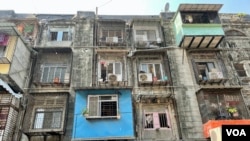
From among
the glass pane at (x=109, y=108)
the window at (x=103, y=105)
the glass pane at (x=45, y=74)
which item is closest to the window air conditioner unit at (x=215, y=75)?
the window at (x=103, y=105)

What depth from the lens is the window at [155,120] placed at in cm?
1388

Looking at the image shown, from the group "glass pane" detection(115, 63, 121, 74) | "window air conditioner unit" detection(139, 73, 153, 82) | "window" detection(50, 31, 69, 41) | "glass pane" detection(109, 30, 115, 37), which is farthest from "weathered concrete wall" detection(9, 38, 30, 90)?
"window air conditioner unit" detection(139, 73, 153, 82)

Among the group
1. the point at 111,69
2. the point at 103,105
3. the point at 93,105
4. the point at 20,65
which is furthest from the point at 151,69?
the point at 20,65

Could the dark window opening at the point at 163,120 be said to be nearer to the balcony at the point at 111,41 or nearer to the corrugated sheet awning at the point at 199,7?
the balcony at the point at 111,41

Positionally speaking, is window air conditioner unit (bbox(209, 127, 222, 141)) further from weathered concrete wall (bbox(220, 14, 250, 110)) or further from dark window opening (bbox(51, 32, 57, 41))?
dark window opening (bbox(51, 32, 57, 41))

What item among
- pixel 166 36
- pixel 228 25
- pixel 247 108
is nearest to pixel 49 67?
pixel 166 36

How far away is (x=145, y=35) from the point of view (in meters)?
18.0

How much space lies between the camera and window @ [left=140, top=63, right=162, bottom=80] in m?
16.1

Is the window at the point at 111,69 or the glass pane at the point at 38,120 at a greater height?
the window at the point at 111,69

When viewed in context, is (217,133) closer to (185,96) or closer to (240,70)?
(185,96)

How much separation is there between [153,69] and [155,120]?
4.02 metres

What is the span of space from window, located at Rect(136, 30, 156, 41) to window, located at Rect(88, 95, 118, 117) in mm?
6056

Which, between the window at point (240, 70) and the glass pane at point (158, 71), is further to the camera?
the window at point (240, 70)

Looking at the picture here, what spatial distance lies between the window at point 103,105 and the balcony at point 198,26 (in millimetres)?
7230
